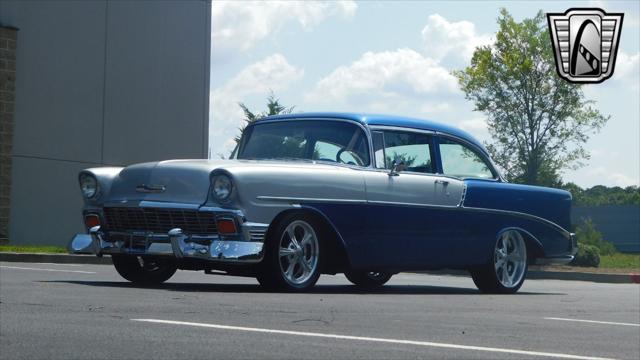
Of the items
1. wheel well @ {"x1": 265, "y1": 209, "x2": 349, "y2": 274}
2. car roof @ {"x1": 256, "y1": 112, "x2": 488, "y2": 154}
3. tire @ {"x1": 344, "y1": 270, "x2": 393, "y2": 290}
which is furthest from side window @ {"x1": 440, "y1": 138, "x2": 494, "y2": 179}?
wheel well @ {"x1": 265, "y1": 209, "x2": 349, "y2": 274}

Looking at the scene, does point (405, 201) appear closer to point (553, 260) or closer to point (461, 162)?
point (461, 162)

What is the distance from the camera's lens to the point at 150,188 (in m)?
10.7

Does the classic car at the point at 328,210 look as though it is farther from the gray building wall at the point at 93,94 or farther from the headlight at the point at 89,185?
the gray building wall at the point at 93,94

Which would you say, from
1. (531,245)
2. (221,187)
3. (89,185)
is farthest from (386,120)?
(89,185)

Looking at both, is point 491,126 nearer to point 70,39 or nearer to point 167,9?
point 167,9

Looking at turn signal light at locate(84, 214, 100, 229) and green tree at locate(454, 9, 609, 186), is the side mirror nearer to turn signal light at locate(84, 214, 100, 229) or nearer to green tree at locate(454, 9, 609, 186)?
turn signal light at locate(84, 214, 100, 229)

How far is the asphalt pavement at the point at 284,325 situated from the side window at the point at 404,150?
1394 millimetres

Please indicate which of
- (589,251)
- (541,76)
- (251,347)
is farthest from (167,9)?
(251,347)

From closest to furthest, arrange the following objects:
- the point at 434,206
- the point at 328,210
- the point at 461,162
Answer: the point at 328,210
the point at 434,206
the point at 461,162

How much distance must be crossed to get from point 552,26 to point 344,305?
4.07m

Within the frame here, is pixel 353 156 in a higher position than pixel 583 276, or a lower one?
higher

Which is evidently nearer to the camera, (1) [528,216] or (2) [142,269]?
(2) [142,269]

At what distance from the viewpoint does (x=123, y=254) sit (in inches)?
424

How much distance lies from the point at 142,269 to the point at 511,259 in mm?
4094
